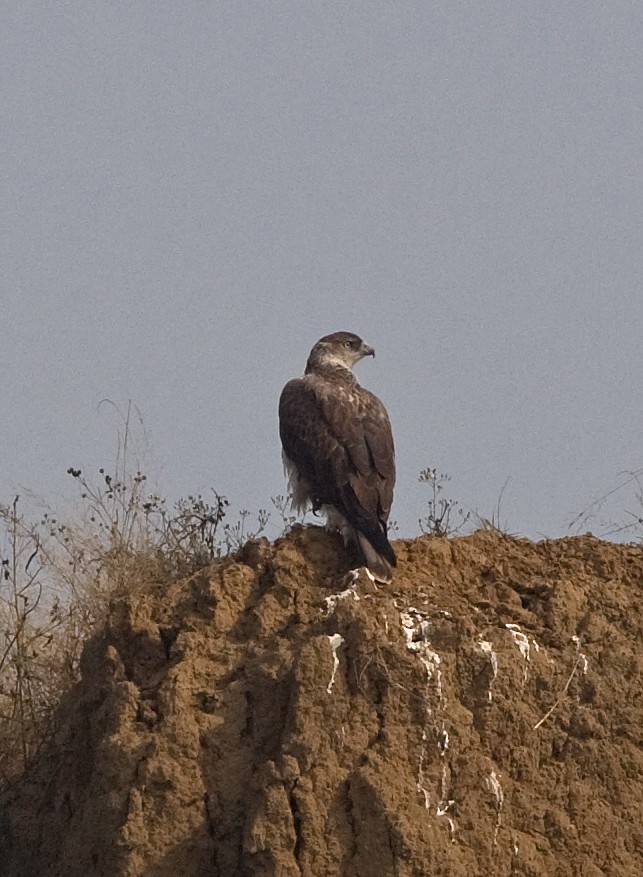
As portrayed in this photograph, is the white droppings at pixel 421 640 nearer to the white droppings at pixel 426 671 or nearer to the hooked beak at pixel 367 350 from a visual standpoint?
the white droppings at pixel 426 671

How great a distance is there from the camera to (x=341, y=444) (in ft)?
31.0

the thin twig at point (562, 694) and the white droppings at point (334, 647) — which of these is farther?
the thin twig at point (562, 694)

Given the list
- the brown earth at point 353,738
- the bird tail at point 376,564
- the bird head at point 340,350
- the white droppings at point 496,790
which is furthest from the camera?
the bird head at point 340,350

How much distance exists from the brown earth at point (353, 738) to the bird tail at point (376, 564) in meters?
0.12

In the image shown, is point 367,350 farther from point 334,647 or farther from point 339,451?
point 334,647

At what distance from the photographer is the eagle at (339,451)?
903cm

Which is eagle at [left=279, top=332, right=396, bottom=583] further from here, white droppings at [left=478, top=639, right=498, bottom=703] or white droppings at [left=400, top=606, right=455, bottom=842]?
white droppings at [left=478, top=639, right=498, bottom=703]

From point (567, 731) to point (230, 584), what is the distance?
1.93m

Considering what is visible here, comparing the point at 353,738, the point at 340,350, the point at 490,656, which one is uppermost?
the point at 340,350

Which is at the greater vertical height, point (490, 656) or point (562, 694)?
point (490, 656)

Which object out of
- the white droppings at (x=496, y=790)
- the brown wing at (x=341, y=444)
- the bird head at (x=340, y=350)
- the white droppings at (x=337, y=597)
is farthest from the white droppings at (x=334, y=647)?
the bird head at (x=340, y=350)

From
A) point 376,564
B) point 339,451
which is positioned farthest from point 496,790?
point 339,451

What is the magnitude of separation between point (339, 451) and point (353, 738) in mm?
2579

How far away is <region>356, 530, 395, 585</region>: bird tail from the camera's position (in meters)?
8.09
